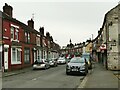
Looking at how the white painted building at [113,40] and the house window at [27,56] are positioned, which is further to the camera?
the house window at [27,56]

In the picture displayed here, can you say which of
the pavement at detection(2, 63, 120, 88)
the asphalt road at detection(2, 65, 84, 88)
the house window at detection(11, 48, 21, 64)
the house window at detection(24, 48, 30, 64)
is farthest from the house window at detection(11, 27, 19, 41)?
the pavement at detection(2, 63, 120, 88)

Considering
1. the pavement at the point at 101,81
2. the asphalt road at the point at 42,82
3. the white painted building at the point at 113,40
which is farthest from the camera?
the white painted building at the point at 113,40

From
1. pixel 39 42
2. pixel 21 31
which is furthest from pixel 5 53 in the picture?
pixel 39 42

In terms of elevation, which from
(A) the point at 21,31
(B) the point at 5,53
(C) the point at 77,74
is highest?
(A) the point at 21,31

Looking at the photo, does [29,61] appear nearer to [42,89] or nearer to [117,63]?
[117,63]

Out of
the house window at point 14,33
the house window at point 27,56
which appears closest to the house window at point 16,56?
the house window at point 14,33

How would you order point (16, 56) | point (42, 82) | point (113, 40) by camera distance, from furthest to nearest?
point (16, 56)
point (113, 40)
point (42, 82)

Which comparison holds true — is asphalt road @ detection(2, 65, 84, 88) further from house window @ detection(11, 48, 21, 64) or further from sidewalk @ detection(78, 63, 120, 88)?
house window @ detection(11, 48, 21, 64)

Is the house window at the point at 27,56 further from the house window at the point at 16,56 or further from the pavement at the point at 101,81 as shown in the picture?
the pavement at the point at 101,81

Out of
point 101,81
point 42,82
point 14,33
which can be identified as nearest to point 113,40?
point 14,33

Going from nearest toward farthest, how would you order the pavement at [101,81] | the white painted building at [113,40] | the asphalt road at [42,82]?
the pavement at [101,81] < the asphalt road at [42,82] < the white painted building at [113,40]

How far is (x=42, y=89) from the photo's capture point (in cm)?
1333

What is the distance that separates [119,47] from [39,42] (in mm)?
23141

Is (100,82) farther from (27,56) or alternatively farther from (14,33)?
(27,56)
